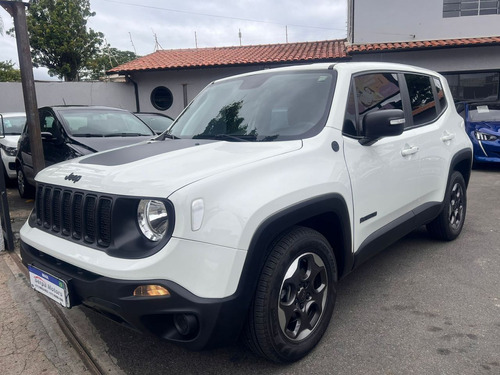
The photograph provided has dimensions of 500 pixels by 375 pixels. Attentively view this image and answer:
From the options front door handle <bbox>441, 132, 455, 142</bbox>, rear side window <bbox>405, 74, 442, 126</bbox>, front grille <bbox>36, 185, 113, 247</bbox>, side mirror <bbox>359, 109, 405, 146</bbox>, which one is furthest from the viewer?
front door handle <bbox>441, 132, 455, 142</bbox>

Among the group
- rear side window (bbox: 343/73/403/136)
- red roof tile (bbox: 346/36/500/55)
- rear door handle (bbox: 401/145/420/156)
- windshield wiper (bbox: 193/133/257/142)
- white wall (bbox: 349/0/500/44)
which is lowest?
rear door handle (bbox: 401/145/420/156)

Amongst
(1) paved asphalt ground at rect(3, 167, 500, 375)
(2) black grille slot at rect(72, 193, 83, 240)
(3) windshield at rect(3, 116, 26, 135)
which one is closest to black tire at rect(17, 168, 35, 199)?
(3) windshield at rect(3, 116, 26, 135)

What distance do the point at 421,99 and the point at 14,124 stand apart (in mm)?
8328

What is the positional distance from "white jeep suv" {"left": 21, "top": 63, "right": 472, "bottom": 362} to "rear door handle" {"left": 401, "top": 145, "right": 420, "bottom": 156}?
0.02 meters

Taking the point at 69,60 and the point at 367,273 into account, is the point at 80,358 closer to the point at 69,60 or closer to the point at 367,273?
the point at 367,273

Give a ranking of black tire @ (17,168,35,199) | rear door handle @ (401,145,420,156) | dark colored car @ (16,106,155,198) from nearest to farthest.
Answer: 1. rear door handle @ (401,145,420,156)
2. dark colored car @ (16,106,155,198)
3. black tire @ (17,168,35,199)

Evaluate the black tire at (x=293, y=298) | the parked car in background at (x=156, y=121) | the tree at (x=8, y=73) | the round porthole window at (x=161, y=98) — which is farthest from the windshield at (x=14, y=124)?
the tree at (x=8, y=73)

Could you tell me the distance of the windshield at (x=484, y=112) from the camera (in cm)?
945

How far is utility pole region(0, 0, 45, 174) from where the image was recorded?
4.52 metres

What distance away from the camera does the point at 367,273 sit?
3799mm

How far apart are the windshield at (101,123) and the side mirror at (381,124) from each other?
441cm

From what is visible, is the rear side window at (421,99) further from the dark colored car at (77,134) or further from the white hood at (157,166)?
the dark colored car at (77,134)

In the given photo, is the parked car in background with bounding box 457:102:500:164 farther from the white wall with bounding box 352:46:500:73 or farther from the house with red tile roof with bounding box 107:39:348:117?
the house with red tile roof with bounding box 107:39:348:117

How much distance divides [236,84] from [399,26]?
454 inches
